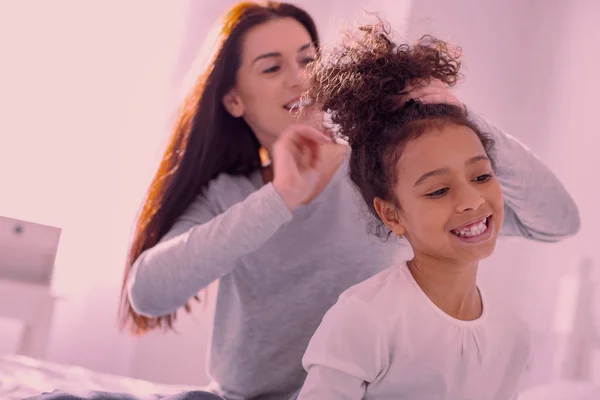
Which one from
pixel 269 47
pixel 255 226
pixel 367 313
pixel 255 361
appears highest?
pixel 269 47

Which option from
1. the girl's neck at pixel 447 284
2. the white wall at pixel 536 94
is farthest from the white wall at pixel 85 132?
the girl's neck at pixel 447 284

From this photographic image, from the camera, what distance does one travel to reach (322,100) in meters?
1.06

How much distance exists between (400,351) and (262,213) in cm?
32

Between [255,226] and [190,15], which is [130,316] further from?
[190,15]

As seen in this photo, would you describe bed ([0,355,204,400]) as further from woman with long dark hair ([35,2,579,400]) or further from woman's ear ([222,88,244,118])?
woman's ear ([222,88,244,118])

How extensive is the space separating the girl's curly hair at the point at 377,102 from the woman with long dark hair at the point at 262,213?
0.10 meters

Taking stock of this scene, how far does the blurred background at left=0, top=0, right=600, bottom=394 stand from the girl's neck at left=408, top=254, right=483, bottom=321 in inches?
55.3

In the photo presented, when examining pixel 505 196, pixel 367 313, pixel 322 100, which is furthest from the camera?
pixel 505 196

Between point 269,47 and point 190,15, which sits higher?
point 190,15

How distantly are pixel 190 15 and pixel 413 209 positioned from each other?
6.14 ft

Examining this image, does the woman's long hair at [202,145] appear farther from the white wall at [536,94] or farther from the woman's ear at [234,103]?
the white wall at [536,94]

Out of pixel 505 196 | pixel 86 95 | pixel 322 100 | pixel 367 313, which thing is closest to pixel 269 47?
pixel 322 100

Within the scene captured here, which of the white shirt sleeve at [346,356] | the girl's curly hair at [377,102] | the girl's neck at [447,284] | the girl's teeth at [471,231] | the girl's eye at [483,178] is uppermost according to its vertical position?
the girl's curly hair at [377,102]

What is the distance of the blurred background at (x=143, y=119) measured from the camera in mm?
2406
